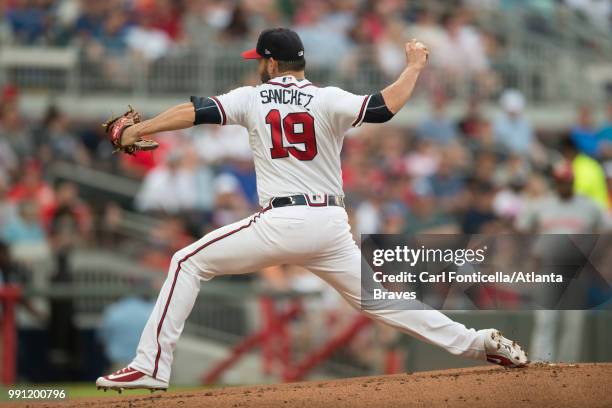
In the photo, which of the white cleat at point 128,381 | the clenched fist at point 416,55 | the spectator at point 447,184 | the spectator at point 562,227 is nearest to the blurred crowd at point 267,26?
the spectator at point 447,184

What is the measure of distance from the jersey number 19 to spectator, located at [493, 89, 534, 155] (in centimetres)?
901

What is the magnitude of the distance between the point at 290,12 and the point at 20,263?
666cm

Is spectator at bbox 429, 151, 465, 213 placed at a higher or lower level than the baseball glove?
lower

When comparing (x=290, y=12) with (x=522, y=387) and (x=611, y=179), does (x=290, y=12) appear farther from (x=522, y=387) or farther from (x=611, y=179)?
(x=522, y=387)

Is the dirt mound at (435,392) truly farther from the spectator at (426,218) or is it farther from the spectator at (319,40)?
the spectator at (319,40)

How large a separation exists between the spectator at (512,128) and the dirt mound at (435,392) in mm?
8074

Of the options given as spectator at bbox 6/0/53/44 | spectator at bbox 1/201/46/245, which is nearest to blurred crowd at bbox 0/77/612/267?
spectator at bbox 1/201/46/245

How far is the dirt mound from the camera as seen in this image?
7.45m

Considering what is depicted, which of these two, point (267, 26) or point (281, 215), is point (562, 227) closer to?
point (281, 215)

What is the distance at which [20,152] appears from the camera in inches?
597

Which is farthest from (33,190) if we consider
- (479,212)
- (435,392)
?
(435,392)

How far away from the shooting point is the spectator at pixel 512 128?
637 inches

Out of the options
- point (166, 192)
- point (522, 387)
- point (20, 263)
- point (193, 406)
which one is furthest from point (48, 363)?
point (522, 387)

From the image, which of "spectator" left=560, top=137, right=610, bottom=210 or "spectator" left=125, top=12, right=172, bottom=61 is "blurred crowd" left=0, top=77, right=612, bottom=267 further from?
"spectator" left=125, top=12, right=172, bottom=61
